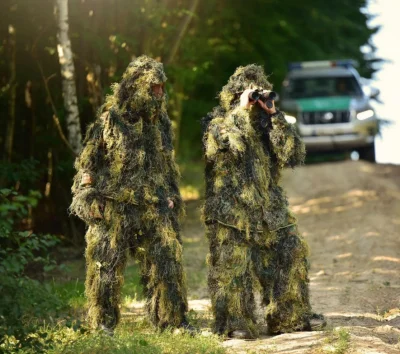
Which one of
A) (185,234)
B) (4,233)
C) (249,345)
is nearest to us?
(4,233)

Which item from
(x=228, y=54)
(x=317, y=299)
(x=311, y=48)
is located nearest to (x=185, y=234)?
(x=317, y=299)

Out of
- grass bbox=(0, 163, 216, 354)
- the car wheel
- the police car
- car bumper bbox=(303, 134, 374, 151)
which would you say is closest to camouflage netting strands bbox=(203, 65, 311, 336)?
grass bbox=(0, 163, 216, 354)

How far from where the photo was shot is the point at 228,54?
2139cm

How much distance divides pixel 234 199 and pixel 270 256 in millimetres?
568

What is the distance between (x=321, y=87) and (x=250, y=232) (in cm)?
1478

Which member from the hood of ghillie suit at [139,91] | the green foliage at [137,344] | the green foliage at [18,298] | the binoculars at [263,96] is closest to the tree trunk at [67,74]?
the hood of ghillie suit at [139,91]

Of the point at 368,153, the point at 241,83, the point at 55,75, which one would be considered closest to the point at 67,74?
the point at 55,75

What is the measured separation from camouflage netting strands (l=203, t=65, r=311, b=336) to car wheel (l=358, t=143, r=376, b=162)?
46.9 feet

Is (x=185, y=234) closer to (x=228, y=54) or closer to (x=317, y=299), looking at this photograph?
(x=317, y=299)

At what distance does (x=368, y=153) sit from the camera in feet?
73.1

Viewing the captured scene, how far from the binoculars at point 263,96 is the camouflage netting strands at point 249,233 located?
0.13 metres

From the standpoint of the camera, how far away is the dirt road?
7312 mm

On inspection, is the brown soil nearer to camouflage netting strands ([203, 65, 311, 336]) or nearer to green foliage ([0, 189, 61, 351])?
camouflage netting strands ([203, 65, 311, 336])

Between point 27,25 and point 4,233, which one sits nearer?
point 4,233
